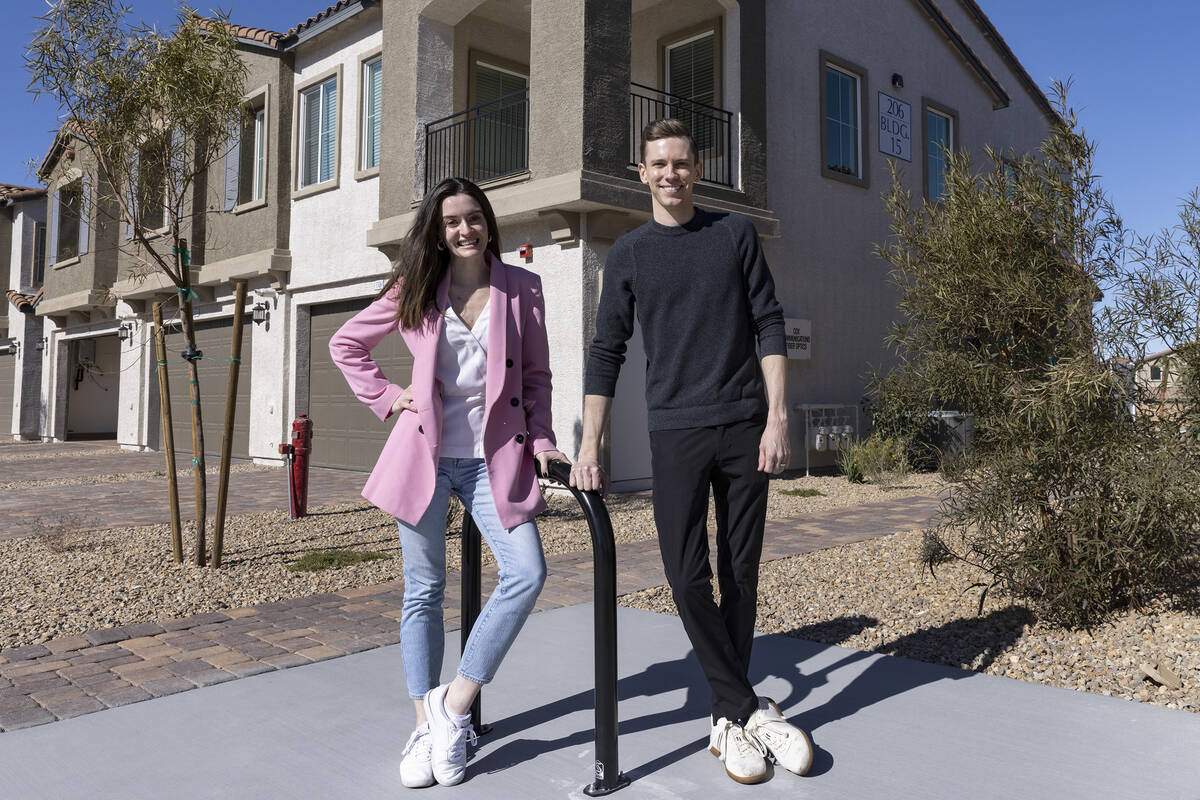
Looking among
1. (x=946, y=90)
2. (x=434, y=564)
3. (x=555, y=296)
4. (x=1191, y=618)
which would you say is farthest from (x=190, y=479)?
(x=946, y=90)

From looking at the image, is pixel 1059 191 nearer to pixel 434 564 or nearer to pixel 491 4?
pixel 434 564

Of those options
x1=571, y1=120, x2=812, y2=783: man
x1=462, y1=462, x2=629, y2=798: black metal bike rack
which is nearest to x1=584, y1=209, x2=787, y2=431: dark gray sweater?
x1=571, y1=120, x2=812, y2=783: man

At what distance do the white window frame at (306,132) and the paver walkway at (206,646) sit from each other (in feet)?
31.4

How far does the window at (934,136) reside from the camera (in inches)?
583

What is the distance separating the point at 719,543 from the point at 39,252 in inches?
1060

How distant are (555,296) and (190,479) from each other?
19.4ft

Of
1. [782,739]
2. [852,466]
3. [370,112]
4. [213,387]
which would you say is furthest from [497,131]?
[782,739]

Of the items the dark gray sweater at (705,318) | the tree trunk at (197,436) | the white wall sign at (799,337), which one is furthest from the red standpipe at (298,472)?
the white wall sign at (799,337)

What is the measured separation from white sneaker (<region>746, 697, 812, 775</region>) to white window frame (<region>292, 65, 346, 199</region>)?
40.7ft

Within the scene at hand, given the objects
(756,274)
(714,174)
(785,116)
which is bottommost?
(756,274)

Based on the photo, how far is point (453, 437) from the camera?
277 cm

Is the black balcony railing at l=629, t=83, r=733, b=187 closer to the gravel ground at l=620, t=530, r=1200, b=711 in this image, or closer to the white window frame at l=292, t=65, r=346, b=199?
the white window frame at l=292, t=65, r=346, b=199

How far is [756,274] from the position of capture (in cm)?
284

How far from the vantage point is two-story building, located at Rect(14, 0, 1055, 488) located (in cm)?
1006
